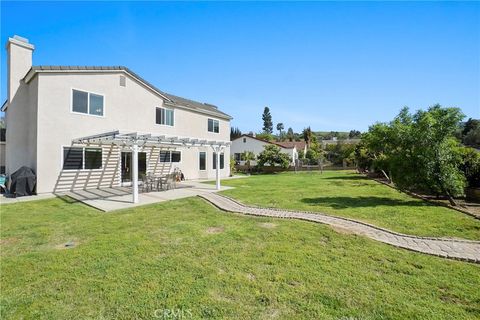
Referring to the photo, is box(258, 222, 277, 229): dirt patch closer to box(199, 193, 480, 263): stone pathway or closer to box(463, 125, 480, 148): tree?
box(199, 193, 480, 263): stone pathway

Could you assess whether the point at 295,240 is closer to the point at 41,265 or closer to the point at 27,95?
the point at 41,265

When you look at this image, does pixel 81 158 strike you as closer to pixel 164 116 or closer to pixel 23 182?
pixel 23 182

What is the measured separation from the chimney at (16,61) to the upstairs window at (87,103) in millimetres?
3688

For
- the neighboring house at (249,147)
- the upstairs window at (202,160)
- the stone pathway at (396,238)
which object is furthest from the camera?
the neighboring house at (249,147)

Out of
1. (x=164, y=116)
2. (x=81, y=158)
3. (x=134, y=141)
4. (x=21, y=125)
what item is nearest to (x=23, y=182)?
(x=81, y=158)

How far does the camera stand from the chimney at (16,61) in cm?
1376

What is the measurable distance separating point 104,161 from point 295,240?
13.5 metres

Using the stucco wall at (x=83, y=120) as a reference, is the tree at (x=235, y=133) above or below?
above

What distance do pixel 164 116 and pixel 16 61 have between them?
8.82 metres

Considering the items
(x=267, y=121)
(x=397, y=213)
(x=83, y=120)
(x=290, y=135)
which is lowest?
(x=397, y=213)

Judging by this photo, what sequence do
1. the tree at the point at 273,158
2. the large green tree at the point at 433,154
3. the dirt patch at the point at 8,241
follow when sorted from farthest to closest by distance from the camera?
the tree at the point at 273,158, the large green tree at the point at 433,154, the dirt patch at the point at 8,241

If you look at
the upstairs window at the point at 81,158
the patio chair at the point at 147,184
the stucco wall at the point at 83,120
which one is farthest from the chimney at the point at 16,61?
the patio chair at the point at 147,184

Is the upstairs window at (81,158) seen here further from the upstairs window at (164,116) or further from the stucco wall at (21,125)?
the upstairs window at (164,116)

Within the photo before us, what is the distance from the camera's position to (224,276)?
4.06 m
